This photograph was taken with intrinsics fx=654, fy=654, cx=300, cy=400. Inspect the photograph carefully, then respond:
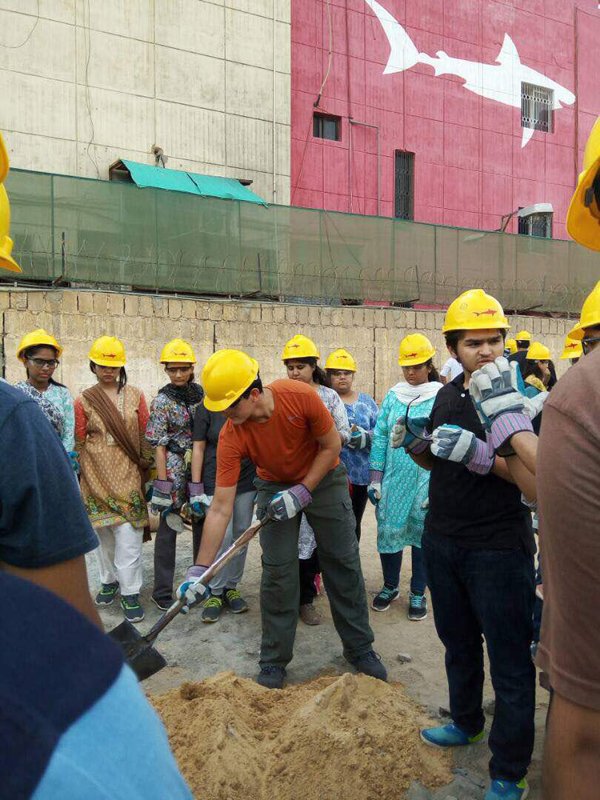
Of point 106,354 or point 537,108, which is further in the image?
point 537,108

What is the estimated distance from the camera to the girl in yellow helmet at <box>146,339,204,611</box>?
491 cm

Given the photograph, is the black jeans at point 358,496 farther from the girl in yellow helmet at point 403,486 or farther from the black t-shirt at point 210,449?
the black t-shirt at point 210,449

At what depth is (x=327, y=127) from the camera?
15.0m

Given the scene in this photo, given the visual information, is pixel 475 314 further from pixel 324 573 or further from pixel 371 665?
pixel 371 665

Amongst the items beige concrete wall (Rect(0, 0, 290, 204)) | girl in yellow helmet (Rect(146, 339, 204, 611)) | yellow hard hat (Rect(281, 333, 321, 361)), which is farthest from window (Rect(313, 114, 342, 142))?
girl in yellow helmet (Rect(146, 339, 204, 611))

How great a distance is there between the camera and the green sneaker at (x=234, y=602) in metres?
4.88

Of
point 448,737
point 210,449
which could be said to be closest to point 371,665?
point 448,737

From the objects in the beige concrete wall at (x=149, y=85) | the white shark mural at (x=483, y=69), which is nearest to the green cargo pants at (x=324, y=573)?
the beige concrete wall at (x=149, y=85)

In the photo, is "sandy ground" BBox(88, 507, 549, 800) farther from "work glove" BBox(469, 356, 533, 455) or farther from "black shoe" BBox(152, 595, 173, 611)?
"work glove" BBox(469, 356, 533, 455)

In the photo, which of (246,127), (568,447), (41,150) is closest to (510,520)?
(568,447)

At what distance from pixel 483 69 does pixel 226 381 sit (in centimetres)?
1651

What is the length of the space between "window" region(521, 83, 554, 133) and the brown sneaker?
1680cm

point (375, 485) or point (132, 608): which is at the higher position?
point (375, 485)

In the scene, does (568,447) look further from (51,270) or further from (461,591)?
(51,270)
